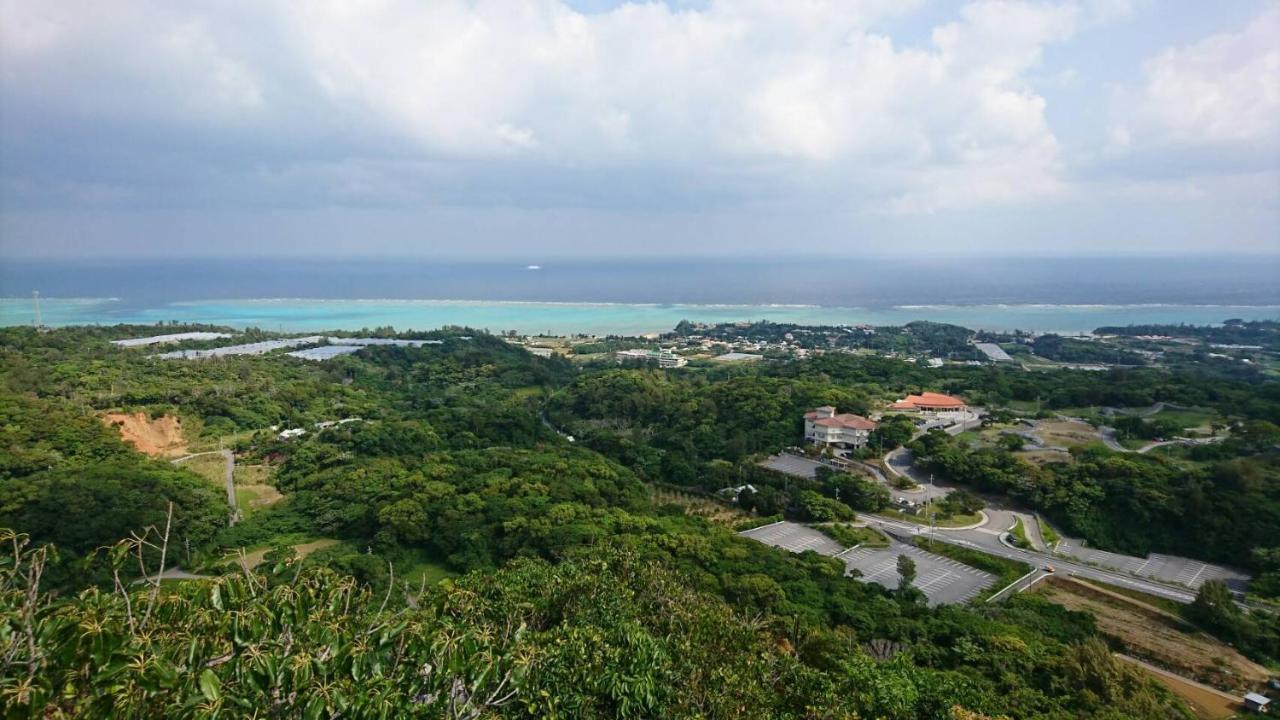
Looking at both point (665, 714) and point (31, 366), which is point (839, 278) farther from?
point (665, 714)

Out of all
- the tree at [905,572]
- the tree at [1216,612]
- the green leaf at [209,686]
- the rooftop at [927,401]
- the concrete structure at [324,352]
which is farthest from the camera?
the concrete structure at [324,352]

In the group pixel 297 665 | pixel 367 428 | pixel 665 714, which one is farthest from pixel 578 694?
pixel 367 428

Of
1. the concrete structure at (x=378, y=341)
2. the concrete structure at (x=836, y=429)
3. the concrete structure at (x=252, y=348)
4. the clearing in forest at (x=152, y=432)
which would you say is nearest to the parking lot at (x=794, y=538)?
the concrete structure at (x=836, y=429)

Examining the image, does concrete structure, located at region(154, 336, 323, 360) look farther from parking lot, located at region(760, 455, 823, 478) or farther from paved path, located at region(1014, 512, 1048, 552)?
paved path, located at region(1014, 512, 1048, 552)

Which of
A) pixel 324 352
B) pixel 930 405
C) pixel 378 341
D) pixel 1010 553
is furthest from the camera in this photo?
pixel 378 341

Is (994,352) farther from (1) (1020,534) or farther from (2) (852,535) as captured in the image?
(2) (852,535)

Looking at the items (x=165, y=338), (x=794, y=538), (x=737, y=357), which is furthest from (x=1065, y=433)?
(x=165, y=338)

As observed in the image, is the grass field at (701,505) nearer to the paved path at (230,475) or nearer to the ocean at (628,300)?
the paved path at (230,475)
